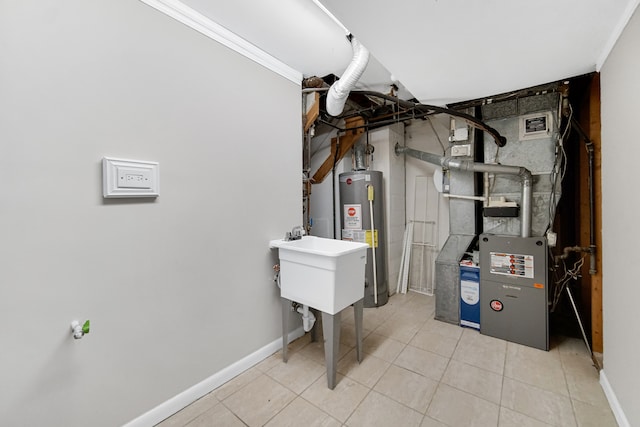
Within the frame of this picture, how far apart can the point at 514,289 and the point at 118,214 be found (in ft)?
9.76

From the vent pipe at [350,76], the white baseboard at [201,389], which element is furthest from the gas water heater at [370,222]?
the white baseboard at [201,389]

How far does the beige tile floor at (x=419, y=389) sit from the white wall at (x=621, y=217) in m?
0.28

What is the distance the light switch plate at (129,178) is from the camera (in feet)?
3.89

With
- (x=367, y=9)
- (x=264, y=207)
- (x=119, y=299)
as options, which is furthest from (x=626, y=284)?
(x=119, y=299)

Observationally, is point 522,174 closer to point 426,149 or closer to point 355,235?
point 426,149

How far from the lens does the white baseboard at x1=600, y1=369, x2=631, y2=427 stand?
1.27 metres

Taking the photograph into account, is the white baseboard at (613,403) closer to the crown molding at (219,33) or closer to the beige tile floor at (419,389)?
the beige tile floor at (419,389)

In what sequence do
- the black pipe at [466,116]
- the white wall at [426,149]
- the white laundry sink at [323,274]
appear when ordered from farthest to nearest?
the white wall at [426,149], the black pipe at [466,116], the white laundry sink at [323,274]

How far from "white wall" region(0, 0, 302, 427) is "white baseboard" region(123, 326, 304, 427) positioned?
0.12 ft

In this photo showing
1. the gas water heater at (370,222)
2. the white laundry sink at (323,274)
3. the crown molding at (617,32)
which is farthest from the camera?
the gas water heater at (370,222)

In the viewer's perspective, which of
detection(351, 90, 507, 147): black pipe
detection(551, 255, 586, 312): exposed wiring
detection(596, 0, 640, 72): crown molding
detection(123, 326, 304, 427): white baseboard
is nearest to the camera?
detection(596, 0, 640, 72): crown molding

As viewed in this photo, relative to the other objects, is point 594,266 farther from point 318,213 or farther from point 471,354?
point 318,213

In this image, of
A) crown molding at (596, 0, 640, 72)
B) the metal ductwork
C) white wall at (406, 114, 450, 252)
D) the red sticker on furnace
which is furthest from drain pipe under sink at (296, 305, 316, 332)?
crown molding at (596, 0, 640, 72)

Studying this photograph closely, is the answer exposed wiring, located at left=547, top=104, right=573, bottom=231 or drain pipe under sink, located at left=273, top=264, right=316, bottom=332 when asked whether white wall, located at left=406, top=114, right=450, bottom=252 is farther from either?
drain pipe under sink, located at left=273, top=264, right=316, bottom=332
